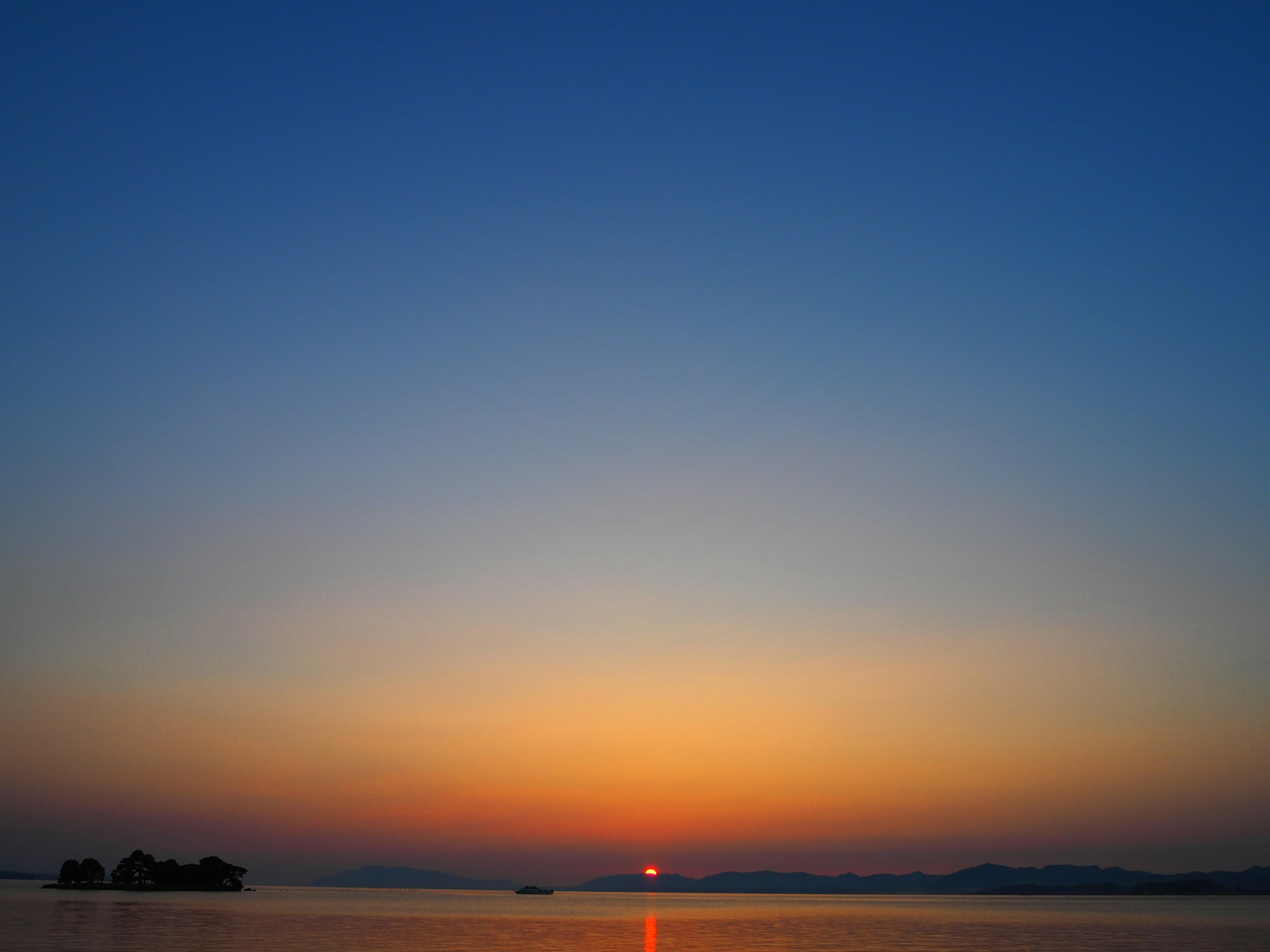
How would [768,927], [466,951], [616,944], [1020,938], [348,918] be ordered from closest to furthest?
[466,951] < [616,944] < [1020,938] < [768,927] < [348,918]

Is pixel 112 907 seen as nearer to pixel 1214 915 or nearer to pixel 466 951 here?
pixel 466 951

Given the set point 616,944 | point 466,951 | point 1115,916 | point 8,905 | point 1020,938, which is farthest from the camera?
point 1115,916

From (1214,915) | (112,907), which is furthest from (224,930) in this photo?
(1214,915)

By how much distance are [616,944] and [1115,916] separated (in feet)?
423

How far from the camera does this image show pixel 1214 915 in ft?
614

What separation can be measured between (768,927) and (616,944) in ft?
132

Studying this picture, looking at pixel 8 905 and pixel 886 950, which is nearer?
pixel 886 950

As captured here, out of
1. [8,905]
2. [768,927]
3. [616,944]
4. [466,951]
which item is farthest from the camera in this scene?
[8,905]

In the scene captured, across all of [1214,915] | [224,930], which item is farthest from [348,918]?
[1214,915]

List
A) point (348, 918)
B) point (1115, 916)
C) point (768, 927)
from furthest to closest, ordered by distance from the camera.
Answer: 1. point (1115, 916)
2. point (348, 918)
3. point (768, 927)

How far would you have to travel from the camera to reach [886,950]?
266 ft

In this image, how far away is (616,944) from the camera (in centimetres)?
8856

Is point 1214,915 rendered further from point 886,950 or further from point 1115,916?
point 886,950

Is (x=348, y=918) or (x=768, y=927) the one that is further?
(x=348, y=918)
